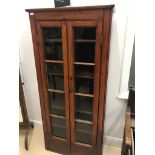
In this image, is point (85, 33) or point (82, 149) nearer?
point (85, 33)

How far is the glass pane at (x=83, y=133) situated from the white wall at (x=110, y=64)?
1.01ft

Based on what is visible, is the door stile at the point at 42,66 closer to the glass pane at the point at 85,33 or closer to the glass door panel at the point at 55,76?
the glass door panel at the point at 55,76

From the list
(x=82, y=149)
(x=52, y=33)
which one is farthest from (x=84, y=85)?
(x=82, y=149)

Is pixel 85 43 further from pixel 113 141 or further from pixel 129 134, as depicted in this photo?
pixel 113 141

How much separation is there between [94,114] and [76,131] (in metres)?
0.35

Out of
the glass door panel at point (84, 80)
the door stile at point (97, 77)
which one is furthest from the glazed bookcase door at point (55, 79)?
the door stile at point (97, 77)

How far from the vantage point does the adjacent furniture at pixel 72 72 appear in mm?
1298

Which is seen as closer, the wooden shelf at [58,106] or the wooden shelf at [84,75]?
the wooden shelf at [84,75]

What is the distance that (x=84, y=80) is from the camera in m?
1.54

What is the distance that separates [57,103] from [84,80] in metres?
0.43

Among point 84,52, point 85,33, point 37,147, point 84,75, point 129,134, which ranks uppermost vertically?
point 85,33

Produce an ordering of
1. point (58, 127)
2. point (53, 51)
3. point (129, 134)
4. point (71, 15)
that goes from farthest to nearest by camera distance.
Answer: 1. point (58, 127)
2. point (53, 51)
3. point (71, 15)
4. point (129, 134)
